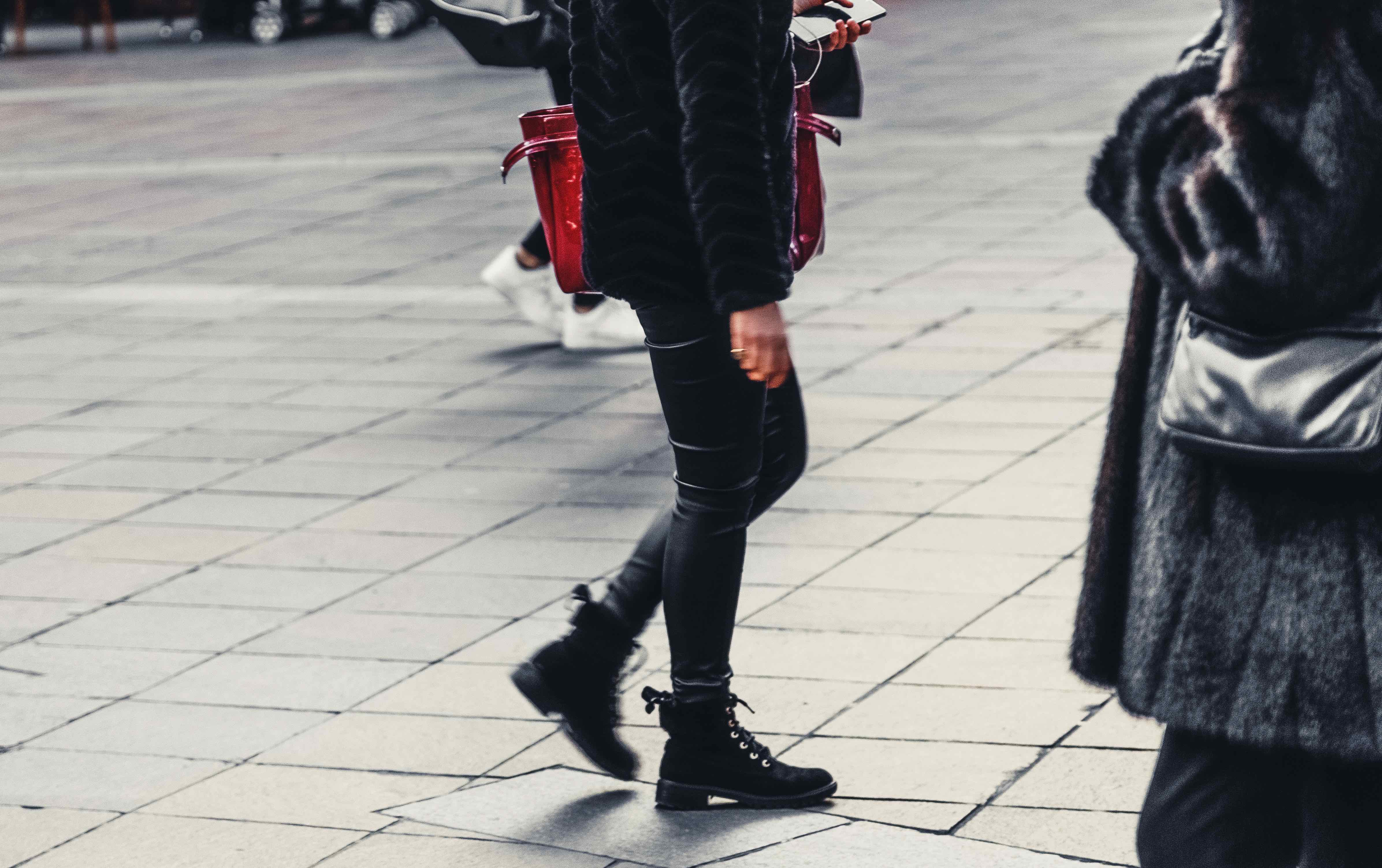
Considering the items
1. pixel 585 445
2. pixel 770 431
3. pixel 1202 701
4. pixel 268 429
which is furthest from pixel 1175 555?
pixel 268 429

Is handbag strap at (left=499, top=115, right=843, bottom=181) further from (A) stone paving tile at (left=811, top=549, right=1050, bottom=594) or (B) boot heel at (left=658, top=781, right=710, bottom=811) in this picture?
(A) stone paving tile at (left=811, top=549, right=1050, bottom=594)

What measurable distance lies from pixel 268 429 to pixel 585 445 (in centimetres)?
106

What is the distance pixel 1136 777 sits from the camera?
3.28m

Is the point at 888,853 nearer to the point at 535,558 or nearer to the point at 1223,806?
the point at 1223,806

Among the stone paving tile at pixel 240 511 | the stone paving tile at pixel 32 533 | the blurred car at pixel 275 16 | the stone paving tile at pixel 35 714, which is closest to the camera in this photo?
the stone paving tile at pixel 35 714

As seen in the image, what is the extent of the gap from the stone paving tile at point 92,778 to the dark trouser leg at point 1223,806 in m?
1.90

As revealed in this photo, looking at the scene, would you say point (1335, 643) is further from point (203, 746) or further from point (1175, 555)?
point (203, 746)

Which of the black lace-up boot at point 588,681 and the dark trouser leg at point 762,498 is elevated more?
the dark trouser leg at point 762,498

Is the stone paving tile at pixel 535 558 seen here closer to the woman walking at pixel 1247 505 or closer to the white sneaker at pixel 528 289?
the white sneaker at pixel 528 289

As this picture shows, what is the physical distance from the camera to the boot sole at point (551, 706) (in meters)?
3.36

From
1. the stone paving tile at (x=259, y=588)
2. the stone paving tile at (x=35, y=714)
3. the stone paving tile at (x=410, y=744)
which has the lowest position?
the stone paving tile at (x=259, y=588)

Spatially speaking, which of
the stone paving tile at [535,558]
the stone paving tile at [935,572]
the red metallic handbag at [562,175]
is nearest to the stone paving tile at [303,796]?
the red metallic handbag at [562,175]

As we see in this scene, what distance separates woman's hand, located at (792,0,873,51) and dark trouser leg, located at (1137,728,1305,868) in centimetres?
136

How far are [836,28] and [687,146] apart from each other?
0.52 meters
